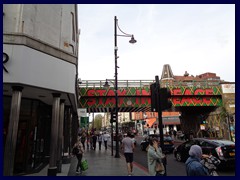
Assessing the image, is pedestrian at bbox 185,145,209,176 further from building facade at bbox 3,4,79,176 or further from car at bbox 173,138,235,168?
building facade at bbox 3,4,79,176

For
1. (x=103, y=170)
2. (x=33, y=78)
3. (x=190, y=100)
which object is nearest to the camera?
(x=33, y=78)

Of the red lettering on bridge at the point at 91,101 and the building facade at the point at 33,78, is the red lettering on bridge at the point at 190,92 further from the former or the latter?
the building facade at the point at 33,78

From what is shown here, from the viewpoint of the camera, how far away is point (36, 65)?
7945mm

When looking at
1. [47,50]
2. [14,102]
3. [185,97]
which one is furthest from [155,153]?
[185,97]

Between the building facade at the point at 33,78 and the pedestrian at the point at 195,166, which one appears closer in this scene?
the pedestrian at the point at 195,166

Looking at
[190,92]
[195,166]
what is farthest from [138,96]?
[195,166]

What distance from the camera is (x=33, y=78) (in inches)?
305

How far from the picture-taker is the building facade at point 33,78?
7270 mm

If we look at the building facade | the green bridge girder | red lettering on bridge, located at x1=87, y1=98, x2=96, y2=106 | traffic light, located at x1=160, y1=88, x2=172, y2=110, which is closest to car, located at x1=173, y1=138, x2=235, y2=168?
traffic light, located at x1=160, y1=88, x2=172, y2=110

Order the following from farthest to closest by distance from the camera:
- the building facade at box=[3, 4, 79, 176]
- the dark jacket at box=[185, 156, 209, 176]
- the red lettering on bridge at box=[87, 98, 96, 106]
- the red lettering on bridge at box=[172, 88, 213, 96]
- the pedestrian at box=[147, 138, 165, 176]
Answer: the red lettering on bridge at box=[172, 88, 213, 96], the red lettering on bridge at box=[87, 98, 96, 106], the building facade at box=[3, 4, 79, 176], the pedestrian at box=[147, 138, 165, 176], the dark jacket at box=[185, 156, 209, 176]

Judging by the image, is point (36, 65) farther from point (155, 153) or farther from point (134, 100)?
point (134, 100)

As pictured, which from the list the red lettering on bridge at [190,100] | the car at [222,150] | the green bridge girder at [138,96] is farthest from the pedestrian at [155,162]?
the red lettering on bridge at [190,100]

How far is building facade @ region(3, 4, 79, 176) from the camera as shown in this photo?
7270 millimetres

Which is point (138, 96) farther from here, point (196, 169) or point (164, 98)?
A: point (196, 169)
